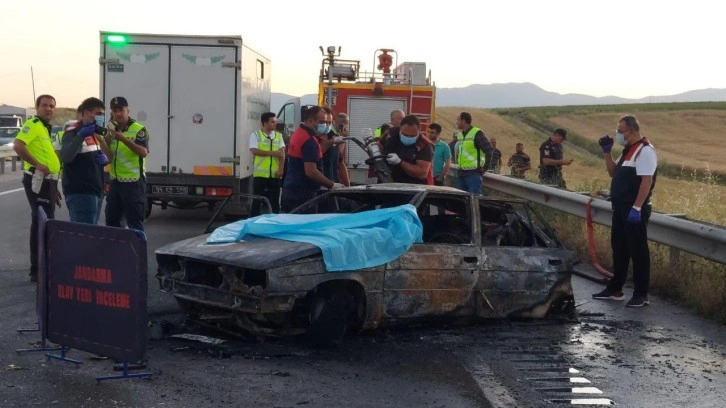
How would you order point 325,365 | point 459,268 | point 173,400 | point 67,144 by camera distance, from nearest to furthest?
point 173,400 → point 325,365 → point 459,268 → point 67,144

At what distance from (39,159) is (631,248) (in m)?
5.89

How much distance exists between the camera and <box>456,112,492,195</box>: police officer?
46.2ft

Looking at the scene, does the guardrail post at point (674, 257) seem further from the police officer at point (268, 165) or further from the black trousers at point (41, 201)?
the black trousers at point (41, 201)

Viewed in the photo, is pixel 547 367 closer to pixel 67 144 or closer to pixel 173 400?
pixel 173 400

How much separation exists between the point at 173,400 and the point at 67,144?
4.53 m

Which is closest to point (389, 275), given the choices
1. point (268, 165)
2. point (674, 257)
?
point (674, 257)

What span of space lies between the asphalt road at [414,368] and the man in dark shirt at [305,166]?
1825 millimetres

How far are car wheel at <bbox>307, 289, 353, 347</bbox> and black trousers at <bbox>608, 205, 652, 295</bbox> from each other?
3703 millimetres

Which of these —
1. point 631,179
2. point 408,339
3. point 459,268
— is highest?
point 631,179

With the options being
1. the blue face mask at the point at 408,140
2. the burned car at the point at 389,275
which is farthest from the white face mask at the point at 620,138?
the blue face mask at the point at 408,140

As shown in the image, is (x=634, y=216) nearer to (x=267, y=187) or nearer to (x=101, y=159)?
(x=101, y=159)

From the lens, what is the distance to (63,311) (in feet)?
21.2

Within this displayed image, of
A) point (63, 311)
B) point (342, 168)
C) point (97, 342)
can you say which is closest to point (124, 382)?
point (97, 342)

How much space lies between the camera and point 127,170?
993 cm
